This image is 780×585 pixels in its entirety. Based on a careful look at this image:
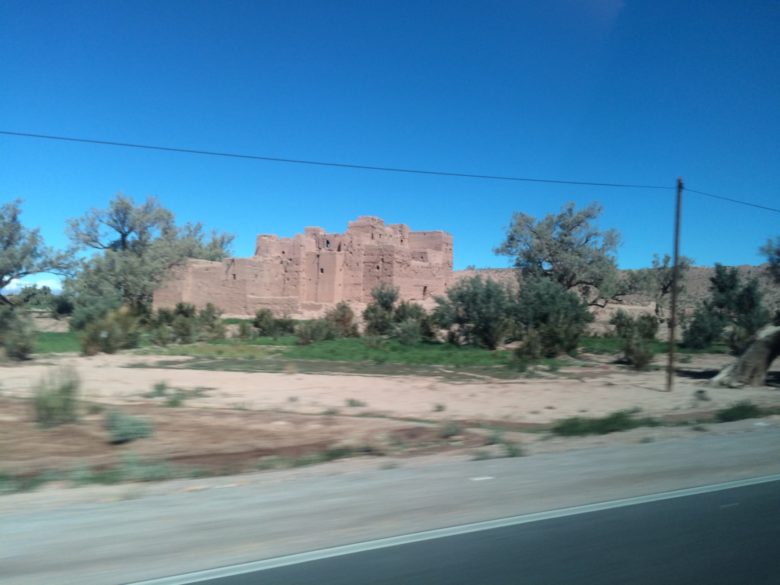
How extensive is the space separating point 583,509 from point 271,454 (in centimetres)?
607

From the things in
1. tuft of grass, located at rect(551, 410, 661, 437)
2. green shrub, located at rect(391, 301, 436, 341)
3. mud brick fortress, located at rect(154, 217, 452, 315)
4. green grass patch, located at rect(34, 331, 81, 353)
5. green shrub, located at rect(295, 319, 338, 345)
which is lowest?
green grass patch, located at rect(34, 331, 81, 353)

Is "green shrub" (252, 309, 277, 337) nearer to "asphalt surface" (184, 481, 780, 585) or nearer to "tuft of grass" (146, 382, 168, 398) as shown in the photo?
"tuft of grass" (146, 382, 168, 398)

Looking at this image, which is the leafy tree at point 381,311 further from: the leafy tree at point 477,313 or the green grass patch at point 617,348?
the green grass patch at point 617,348

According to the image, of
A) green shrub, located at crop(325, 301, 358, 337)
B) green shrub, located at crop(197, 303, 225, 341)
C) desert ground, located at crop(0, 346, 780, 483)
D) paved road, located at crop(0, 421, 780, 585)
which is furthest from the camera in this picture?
green shrub, located at crop(325, 301, 358, 337)

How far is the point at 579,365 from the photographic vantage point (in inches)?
1238

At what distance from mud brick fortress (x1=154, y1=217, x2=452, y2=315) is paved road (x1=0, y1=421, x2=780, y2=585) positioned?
141ft

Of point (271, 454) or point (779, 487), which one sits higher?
point (779, 487)

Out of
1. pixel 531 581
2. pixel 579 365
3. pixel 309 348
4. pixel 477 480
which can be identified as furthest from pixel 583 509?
pixel 309 348

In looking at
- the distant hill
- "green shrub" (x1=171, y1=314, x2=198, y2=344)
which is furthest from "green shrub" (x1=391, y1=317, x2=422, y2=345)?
the distant hill

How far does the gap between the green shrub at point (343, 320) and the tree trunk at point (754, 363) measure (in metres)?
27.5

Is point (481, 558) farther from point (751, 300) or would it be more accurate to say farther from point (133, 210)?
point (133, 210)

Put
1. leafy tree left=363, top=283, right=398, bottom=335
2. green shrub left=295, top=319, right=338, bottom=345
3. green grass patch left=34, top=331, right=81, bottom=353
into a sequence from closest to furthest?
green grass patch left=34, top=331, right=81, bottom=353 → green shrub left=295, top=319, right=338, bottom=345 → leafy tree left=363, top=283, right=398, bottom=335

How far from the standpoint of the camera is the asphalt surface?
16.6ft

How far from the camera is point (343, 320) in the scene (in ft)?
158
